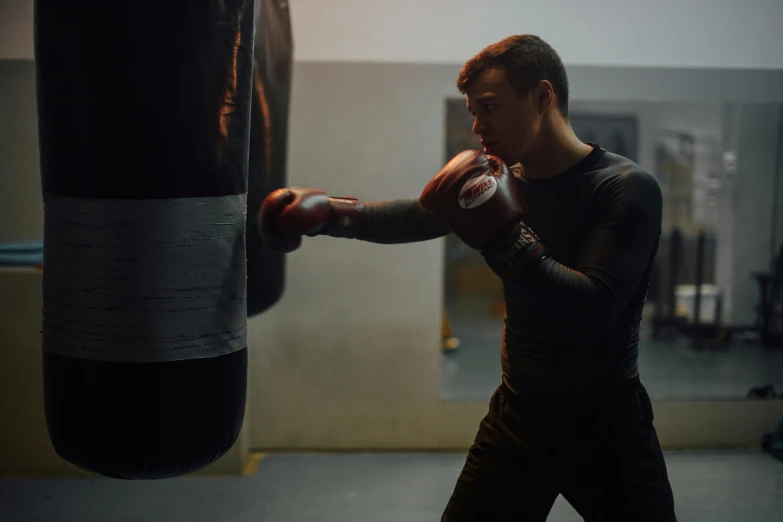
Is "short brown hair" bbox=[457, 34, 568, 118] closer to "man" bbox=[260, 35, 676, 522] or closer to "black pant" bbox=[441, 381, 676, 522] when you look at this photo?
"man" bbox=[260, 35, 676, 522]

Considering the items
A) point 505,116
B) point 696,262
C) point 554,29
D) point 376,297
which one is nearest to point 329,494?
point 376,297

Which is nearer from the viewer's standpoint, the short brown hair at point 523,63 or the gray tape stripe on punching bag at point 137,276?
the gray tape stripe on punching bag at point 137,276

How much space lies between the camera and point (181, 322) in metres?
1.33

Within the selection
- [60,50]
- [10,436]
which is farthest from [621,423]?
[10,436]

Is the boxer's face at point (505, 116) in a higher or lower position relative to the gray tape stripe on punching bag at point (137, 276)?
higher

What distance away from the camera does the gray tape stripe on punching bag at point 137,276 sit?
1.30m

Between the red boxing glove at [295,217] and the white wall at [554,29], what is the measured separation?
5.44ft

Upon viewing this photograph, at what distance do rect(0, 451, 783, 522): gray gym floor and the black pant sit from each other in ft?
4.04

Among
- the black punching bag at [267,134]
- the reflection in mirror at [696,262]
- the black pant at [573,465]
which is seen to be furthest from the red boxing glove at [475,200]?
the reflection in mirror at [696,262]

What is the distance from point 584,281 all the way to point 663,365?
307 cm

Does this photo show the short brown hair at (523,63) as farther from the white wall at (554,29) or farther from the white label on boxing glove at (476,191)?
the white wall at (554,29)

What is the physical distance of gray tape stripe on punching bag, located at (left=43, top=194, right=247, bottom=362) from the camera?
4.25 feet

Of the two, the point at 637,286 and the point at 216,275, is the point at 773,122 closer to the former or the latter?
the point at 637,286

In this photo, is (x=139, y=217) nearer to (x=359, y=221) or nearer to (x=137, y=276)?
(x=137, y=276)
